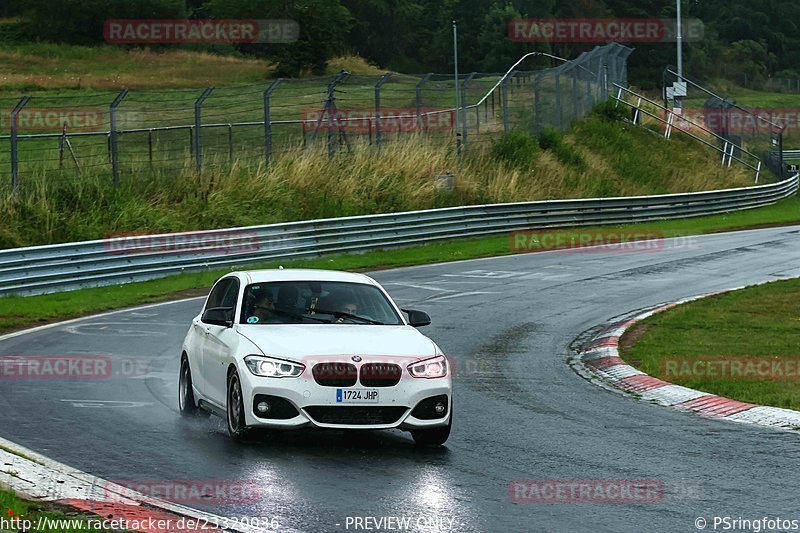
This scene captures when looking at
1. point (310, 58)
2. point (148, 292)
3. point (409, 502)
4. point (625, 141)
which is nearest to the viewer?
point (409, 502)

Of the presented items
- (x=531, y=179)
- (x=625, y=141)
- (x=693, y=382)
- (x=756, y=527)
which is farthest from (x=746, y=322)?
(x=625, y=141)

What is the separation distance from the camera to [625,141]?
154 ft

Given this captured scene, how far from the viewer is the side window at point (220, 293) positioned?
38.7 feet

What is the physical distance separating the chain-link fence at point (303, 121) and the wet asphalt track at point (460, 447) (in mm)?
10155

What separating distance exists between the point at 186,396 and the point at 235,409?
174cm

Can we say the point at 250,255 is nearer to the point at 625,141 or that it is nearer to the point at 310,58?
the point at 625,141

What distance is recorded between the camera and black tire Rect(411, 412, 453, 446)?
998 cm

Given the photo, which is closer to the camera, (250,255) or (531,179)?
(250,255)

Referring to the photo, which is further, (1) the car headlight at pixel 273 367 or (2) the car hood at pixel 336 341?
(2) the car hood at pixel 336 341

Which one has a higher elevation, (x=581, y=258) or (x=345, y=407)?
(x=345, y=407)

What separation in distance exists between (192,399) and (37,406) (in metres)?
1.46

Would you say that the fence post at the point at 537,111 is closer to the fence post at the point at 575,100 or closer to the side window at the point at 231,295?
the fence post at the point at 575,100

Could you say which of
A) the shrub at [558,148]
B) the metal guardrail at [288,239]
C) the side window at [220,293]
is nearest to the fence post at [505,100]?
the shrub at [558,148]

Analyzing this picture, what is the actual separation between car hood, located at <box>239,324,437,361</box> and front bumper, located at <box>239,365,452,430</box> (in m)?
0.24
